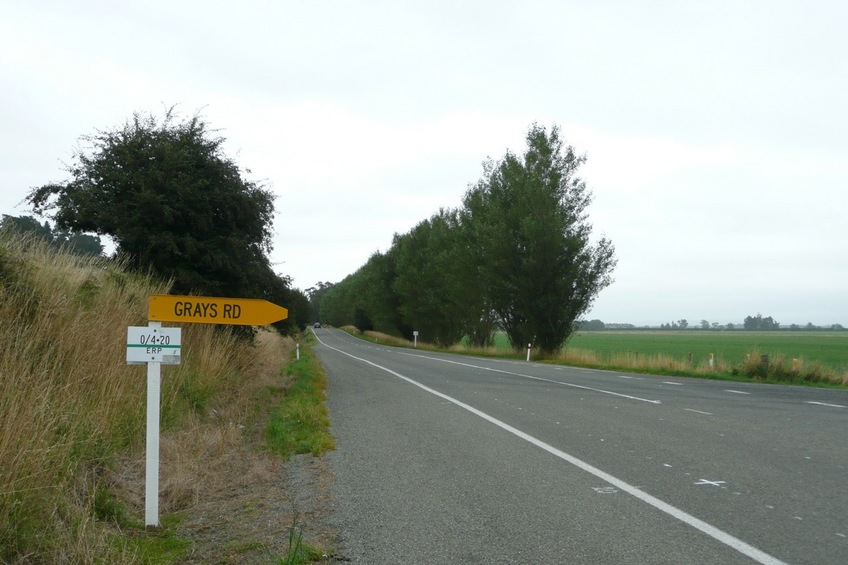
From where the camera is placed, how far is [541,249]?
4150 cm

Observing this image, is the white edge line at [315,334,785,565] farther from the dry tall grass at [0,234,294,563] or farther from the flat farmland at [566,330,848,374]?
the flat farmland at [566,330,848,374]

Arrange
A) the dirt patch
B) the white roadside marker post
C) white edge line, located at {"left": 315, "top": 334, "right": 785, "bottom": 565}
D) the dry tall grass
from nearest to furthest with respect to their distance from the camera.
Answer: the dry tall grass < white edge line, located at {"left": 315, "top": 334, "right": 785, "bottom": 565} < the dirt patch < the white roadside marker post

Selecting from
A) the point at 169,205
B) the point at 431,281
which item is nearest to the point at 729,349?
the point at 431,281

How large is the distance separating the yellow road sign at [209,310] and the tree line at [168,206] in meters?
7.84

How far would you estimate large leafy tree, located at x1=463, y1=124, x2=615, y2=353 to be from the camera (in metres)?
41.3

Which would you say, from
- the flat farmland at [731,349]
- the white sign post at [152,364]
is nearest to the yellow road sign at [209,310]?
the white sign post at [152,364]

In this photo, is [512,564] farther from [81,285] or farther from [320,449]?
[81,285]

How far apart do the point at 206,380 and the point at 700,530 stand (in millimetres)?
8778

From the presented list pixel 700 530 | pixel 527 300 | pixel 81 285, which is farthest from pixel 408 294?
pixel 700 530

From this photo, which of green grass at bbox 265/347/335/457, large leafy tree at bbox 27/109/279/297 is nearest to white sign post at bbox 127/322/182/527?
green grass at bbox 265/347/335/457

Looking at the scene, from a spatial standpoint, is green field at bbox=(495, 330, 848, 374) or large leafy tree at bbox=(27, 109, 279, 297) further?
green field at bbox=(495, 330, 848, 374)

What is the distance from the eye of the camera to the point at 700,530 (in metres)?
5.59

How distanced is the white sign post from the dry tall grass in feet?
1.23

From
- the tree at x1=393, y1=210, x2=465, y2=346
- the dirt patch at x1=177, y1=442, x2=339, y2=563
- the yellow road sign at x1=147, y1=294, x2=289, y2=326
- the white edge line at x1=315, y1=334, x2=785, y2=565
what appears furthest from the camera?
the tree at x1=393, y1=210, x2=465, y2=346
